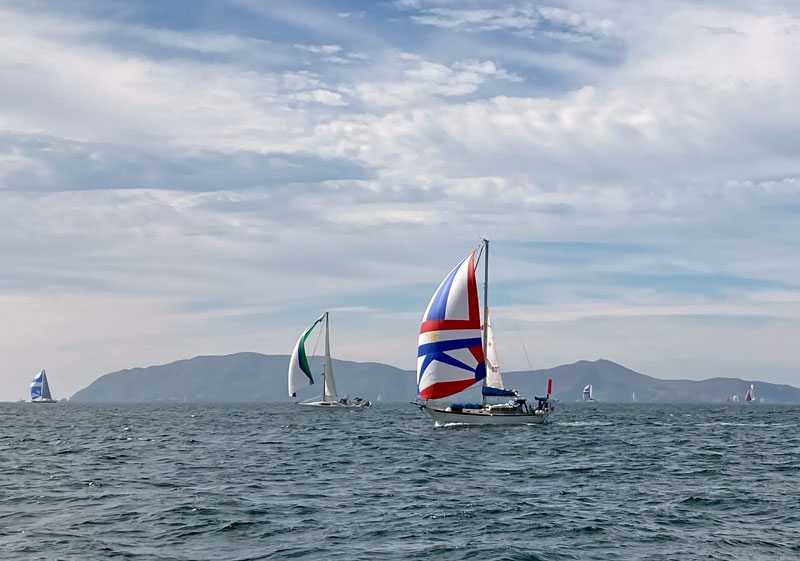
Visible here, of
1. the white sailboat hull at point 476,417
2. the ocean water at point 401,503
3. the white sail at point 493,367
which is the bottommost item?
the ocean water at point 401,503

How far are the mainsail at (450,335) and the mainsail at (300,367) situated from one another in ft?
290

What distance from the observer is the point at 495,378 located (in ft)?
284

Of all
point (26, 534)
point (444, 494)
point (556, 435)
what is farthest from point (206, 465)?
point (556, 435)

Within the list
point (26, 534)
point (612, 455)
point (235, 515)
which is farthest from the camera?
point (612, 455)

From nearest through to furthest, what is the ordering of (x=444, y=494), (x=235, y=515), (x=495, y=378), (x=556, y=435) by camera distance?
(x=235, y=515) → (x=444, y=494) → (x=556, y=435) → (x=495, y=378)

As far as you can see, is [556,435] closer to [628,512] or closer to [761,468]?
[761,468]

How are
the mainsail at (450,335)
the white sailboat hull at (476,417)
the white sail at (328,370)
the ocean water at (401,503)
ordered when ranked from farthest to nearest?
the white sail at (328,370), the white sailboat hull at (476,417), the mainsail at (450,335), the ocean water at (401,503)

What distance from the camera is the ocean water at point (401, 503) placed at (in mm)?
22125

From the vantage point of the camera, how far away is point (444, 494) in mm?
31375

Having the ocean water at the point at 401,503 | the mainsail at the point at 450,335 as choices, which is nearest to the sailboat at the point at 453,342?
the mainsail at the point at 450,335

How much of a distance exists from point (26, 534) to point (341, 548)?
9104 millimetres

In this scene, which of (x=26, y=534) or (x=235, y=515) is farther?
(x=235, y=515)

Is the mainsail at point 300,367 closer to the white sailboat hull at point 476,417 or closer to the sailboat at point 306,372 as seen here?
the sailboat at point 306,372

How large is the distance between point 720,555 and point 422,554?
760 centimetres
